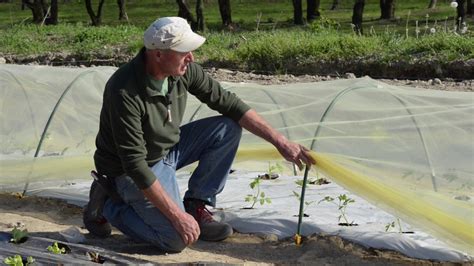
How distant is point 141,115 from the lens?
4070 mm

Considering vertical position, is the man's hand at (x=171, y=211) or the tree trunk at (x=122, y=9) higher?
the man's hand at (x=171, y=211)

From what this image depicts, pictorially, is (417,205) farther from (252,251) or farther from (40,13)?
(40,13)

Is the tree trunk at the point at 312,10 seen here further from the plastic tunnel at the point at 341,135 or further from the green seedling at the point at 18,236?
the green seedling at the point at 18,236

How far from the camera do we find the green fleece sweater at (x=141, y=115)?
396 centimetres

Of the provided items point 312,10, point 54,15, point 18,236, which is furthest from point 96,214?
point 54,15

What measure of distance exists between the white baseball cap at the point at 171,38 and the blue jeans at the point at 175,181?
588mm

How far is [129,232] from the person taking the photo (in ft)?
14.2

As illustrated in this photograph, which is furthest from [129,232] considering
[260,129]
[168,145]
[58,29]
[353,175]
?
[58,29]

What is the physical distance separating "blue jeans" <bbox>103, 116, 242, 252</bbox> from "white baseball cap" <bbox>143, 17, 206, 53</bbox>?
0.59 metres

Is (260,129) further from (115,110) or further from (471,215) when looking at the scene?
(471,215)

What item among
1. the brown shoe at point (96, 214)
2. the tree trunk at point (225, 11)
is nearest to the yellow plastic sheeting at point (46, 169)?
the brown shoe at point (96, 214)

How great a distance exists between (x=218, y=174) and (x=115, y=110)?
0.71 meters

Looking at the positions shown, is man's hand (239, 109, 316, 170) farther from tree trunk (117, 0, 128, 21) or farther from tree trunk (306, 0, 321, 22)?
tree trunk (117, 0, 128, 21)

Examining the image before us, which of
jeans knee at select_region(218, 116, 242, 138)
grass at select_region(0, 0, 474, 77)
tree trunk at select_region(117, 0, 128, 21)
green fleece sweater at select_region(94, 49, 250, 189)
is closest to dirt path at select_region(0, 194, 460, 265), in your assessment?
green fleece sweater at select_region(94, 49, 250, 189)
